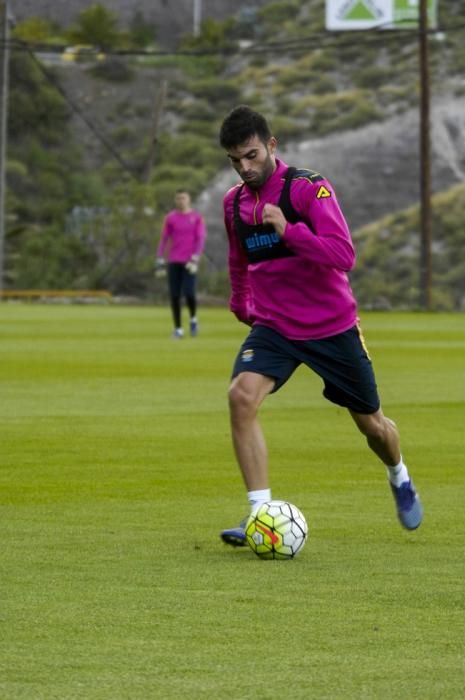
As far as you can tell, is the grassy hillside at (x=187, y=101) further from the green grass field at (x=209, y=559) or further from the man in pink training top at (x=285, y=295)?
the man in pink training top at (x=285, y=295)

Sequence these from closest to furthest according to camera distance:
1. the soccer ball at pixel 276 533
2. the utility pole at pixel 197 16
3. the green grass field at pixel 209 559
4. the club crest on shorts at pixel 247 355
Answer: the green grass field at pixel 209 559
the soccer ball at pixel 276 533
the club crest on shorts at pixel 247 355
the utility pole at pixel 197 16

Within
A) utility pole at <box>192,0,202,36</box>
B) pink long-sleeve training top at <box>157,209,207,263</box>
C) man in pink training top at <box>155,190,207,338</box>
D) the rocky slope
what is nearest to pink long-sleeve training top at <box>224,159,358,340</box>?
man in pink training top at <box>155,190,207,338</box>

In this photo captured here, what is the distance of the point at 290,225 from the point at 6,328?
2523 centimetres

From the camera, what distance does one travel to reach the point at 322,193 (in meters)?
9.11

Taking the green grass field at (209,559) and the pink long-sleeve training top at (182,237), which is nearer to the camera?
the green grass field at (209,559)

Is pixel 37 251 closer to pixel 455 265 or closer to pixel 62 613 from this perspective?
pixel 455 265

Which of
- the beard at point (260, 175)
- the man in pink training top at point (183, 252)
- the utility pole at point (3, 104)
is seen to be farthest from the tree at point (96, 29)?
the beard at point (260, 175)

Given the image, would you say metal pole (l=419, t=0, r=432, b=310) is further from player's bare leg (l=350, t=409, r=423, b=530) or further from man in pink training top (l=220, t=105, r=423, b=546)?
man in pink training top (l=220, t=105, r=423, b=546)

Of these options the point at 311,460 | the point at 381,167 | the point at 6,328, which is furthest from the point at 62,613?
the point at 381,167

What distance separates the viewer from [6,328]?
111 feet

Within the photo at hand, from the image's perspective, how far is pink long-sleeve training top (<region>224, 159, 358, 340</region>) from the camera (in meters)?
9.09

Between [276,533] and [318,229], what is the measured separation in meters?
1.46

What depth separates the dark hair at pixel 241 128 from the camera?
352 inches

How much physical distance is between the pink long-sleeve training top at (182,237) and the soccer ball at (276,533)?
22254 millimetres
